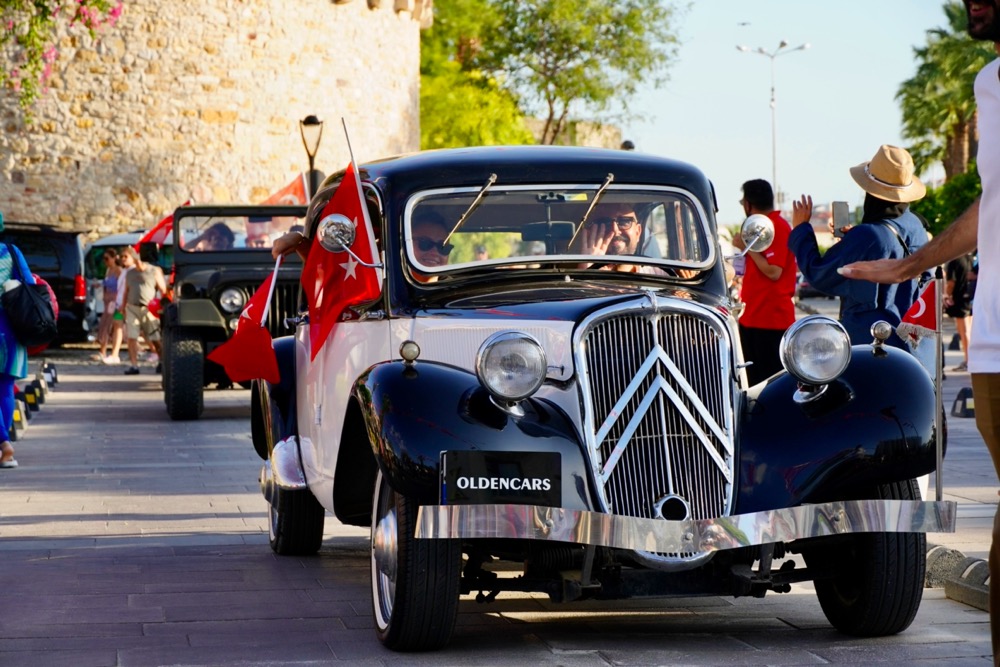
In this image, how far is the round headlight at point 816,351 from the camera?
17.7 ft

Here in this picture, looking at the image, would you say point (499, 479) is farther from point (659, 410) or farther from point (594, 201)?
point (594, 201)

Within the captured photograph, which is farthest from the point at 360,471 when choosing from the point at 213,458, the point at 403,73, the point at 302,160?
the point at 403,73

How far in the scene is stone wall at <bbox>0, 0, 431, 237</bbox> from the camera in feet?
108

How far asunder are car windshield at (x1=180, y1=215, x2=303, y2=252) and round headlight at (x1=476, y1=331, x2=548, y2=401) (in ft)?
36.8

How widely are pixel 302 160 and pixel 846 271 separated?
31.5 m

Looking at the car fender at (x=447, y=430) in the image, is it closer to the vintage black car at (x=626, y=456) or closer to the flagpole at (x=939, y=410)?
the vintage black car at (x=626, y=456)

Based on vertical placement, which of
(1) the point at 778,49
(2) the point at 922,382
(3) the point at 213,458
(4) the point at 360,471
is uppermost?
(1) the point at 778,49

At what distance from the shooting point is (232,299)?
15.3 m

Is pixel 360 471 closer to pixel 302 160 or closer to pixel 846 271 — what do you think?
pixel 846 271

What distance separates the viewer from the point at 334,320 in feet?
21.5

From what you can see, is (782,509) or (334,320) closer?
(782,509)

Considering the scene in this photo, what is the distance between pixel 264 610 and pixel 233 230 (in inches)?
412

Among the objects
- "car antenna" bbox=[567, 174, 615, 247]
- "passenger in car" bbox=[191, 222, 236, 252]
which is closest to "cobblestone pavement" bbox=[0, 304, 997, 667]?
"car antenna" bbox=[567, 174, 615, 247]

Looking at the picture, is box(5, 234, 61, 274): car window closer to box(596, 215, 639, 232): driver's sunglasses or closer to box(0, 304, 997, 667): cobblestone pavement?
box(0, 304, 997, 667): cobblestone pavement
